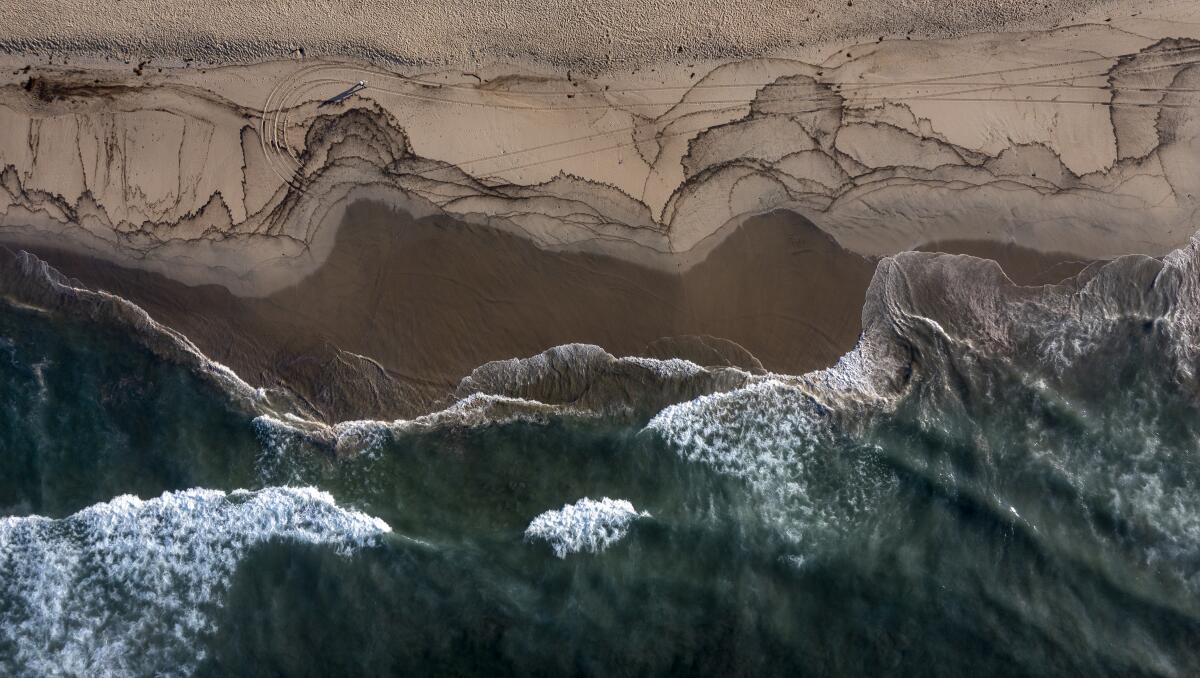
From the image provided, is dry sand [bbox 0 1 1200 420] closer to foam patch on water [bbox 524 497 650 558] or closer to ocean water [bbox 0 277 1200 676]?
ocean water [bbox 0 277 1200 676]

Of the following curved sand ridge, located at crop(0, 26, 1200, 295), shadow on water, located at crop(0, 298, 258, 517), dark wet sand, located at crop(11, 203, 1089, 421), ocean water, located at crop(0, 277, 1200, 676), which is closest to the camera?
ocean water, located at crop(0, 277, 1200, 676)

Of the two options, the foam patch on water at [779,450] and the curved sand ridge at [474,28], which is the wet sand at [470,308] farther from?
the curved sand ridge at [474,28]

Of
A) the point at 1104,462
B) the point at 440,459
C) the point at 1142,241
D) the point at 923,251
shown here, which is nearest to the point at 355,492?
the point at 440,459

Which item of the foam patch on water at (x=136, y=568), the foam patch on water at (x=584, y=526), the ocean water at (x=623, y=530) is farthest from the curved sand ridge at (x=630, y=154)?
the foam patch on water at (x=584, y=526)

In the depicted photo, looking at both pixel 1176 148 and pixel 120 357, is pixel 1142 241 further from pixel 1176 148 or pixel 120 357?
pixel 120 357

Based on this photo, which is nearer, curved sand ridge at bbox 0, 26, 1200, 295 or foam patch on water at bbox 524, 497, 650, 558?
foam patch on water at bbox 524, 497, 650, 558

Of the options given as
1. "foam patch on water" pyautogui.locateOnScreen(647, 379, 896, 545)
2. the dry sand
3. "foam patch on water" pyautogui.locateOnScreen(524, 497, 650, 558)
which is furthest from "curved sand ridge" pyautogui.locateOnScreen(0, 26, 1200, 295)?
"foam patch on water" pyautogui.locateOnScreen(524, 497, 650, 558)
